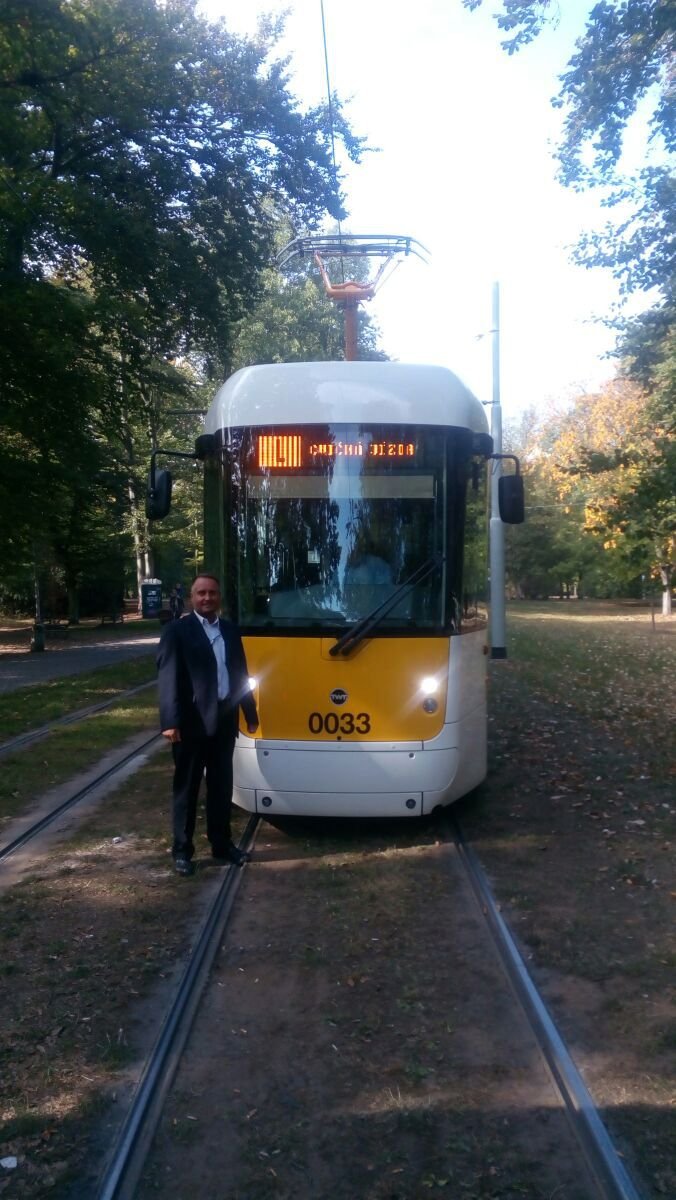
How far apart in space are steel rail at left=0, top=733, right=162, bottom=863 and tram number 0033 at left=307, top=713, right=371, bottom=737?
2297 millimetres

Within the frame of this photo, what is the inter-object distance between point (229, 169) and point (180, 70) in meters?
1.90

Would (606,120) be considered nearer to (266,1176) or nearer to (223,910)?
(223,910)

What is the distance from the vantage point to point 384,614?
7.30 metres

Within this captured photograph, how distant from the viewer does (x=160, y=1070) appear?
13.4 feet

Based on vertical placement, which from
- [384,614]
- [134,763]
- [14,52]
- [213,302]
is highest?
[14,52]

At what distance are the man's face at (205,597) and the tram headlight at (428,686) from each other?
151 centimetres

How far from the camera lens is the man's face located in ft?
22.1

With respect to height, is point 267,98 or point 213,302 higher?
point 267,98

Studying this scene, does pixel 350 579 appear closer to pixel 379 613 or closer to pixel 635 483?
pixel 379 613

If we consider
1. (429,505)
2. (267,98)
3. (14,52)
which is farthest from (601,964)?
(267,98)

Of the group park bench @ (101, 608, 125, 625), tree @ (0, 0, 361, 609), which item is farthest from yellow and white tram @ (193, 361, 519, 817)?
park bench @ (101, 608, 125, 625)

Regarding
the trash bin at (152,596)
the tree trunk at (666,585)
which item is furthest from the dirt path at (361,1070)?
the trash bin at (152,596)

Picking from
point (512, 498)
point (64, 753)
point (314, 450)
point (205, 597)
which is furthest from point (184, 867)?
point (64, 753)

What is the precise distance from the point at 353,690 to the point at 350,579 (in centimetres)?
78
